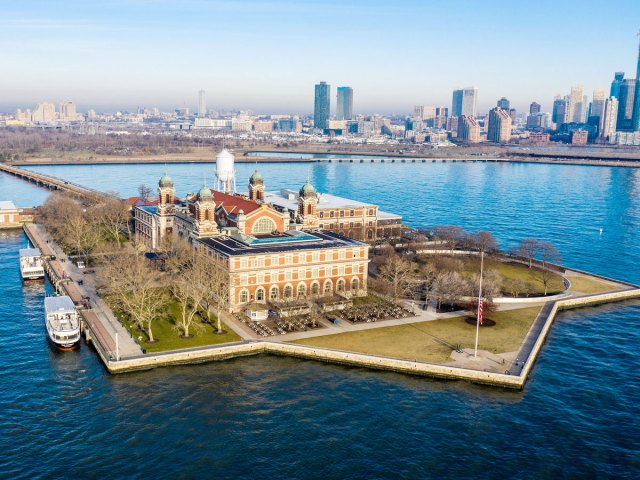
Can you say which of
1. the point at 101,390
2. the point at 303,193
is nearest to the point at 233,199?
the point at 303,193

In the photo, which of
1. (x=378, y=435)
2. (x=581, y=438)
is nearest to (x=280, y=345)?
(x=378, y=435)

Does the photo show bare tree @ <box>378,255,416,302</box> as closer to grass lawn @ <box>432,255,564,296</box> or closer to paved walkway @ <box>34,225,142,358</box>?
grass lawn @ <box>432,255,564,296</box>

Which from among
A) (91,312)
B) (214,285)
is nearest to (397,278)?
(214,285)

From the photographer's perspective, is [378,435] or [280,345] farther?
[280,345]

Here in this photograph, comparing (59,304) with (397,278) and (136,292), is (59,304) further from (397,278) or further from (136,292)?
(397,278)

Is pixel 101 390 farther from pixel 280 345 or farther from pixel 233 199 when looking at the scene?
pixel 233 199

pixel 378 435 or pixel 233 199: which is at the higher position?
pixel 233 199

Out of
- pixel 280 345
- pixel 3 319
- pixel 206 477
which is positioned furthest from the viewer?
pixel 3 319

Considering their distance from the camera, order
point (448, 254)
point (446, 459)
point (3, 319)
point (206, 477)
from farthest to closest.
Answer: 1. point (448, 254)
2. point (3, 319)
3. point (446, 459)
4. point (206, 477)
